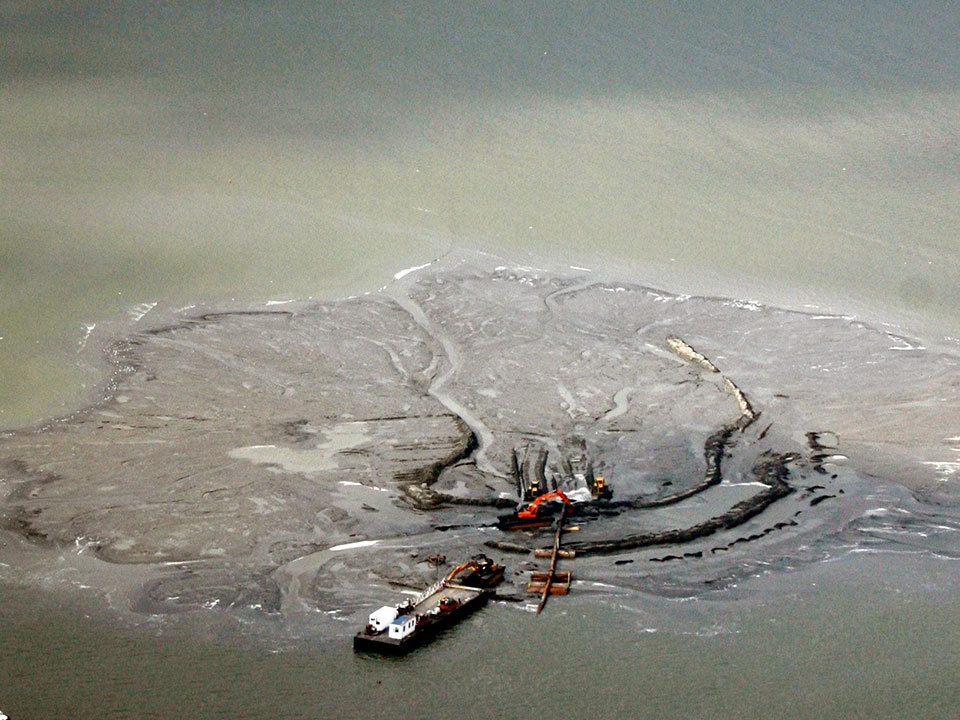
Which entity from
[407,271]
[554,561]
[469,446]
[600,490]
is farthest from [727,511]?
[407,271]

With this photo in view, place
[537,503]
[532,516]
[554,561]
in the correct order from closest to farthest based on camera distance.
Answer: [554,561] < [532,516] < [537,503]

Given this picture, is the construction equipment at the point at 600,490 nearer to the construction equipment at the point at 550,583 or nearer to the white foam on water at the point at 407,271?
the construction equipment at the point at 550,583

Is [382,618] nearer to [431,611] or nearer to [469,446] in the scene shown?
[431,611]

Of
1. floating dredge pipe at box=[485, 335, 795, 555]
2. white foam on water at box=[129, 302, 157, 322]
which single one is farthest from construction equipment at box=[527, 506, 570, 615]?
white foam on water at box=[129, 302, 157, 322]

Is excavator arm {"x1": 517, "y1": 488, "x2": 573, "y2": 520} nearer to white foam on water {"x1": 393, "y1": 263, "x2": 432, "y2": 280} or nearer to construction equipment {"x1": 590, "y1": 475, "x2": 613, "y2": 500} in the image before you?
construction equipment {"x1": 590, "y1": 475, "x2": 613, "y2": 500}

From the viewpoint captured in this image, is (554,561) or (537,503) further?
(537,503)

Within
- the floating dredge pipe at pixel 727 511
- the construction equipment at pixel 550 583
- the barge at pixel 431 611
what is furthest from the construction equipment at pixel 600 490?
the barge at pixel 431 611
